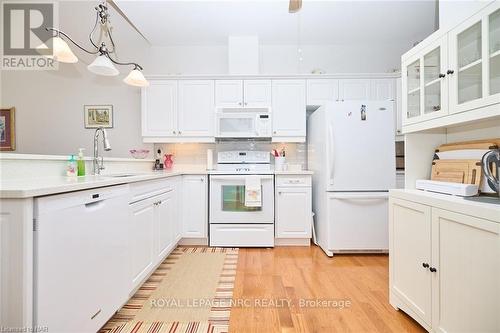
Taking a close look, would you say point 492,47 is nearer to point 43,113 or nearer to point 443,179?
point 443,179

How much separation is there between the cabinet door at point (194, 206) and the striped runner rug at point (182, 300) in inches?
17.1

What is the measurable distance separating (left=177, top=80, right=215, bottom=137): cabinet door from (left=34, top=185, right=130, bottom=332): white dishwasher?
1724mm

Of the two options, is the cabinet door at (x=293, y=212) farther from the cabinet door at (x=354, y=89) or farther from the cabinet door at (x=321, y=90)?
the cabinet door at (x=354, y=89)

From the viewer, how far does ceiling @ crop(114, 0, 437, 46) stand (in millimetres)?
2564

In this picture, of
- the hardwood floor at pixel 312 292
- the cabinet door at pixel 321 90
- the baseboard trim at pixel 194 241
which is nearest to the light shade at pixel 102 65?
the baseboard trim at pixel 194 241

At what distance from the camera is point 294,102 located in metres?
3.07

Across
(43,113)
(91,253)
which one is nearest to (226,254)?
(91,253)

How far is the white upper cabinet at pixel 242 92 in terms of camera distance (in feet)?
10.0

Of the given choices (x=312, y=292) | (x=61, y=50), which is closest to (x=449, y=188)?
(x=312, y=292)

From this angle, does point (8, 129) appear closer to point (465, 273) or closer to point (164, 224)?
point (164, 224)

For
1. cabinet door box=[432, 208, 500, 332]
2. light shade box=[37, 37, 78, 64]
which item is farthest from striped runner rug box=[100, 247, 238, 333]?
light shade box=[37, 37, 78, 64]

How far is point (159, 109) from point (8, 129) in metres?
2.51

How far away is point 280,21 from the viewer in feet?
9.43

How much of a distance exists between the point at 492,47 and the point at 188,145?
10.1ft
